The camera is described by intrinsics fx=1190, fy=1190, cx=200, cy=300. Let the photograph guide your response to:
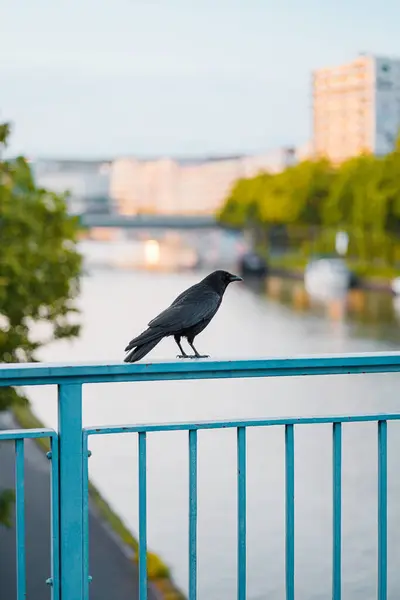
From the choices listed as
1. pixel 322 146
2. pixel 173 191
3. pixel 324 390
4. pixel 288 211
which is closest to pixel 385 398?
pixel 324 390

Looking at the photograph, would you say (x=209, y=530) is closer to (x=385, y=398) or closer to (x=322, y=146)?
(x=385, y=398)

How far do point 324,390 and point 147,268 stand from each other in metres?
85.6

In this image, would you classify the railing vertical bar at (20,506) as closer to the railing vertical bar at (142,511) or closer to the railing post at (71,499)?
the railing post at (71,499)

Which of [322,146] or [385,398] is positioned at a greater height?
[322,146]

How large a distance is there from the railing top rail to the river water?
0.07 m

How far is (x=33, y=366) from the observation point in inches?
106

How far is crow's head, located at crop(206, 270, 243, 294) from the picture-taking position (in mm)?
3238

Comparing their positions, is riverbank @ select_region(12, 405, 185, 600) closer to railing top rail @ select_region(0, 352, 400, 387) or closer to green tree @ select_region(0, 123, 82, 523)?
green tree @ select_region(0, 123, 82, 523)

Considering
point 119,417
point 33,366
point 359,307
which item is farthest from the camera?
point 359,307

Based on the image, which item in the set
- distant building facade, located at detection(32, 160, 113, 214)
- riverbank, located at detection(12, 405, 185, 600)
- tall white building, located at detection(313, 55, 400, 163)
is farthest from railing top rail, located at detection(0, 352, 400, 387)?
distant building facade, located at detection(32, 160, 113, 214)

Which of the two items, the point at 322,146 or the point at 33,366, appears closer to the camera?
the point at 33,366

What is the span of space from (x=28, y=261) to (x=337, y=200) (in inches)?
1975

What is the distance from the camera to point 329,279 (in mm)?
64875

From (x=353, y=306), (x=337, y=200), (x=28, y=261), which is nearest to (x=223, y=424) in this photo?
(x=28, y=261)
